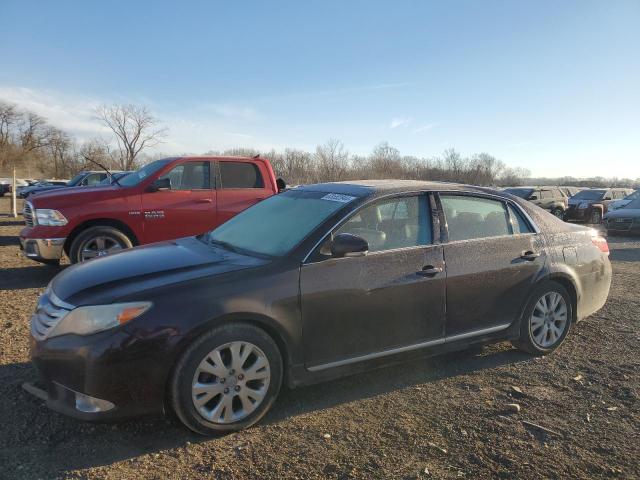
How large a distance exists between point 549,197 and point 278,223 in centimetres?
2026

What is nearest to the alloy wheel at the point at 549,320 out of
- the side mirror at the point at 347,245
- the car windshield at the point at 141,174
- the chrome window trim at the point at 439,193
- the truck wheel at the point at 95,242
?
the chrome window trim at the point at 439,193

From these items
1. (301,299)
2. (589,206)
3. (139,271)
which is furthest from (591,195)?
(139,271)

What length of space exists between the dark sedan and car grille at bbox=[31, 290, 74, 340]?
1cm

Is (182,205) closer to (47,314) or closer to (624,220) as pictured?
(47,314)

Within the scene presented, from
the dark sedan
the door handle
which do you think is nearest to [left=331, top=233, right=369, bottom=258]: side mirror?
the dark sedan

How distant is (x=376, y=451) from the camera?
2.88 metres

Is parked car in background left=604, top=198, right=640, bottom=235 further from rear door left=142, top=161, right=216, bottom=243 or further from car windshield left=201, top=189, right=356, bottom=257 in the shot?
car windshield left=201, top=189, right=356, bottom=257

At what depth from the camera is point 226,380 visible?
9.80 ft

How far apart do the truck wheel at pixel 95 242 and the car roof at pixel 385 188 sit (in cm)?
377

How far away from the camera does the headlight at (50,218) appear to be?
6.66 meters

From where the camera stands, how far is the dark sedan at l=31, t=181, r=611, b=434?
9.23ft

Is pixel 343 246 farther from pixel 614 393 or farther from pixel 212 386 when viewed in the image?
pixel 614 393

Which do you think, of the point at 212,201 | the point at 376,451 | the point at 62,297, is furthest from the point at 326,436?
the point at 212,201

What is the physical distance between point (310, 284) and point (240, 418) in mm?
945
